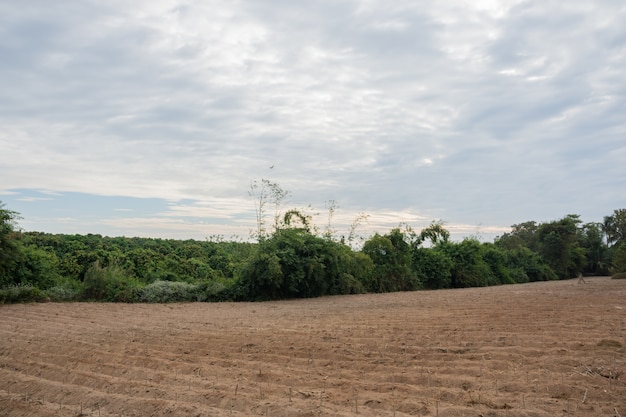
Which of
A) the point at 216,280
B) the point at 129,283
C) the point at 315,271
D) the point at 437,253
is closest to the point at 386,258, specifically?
the point at 437,253

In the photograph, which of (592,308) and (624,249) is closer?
(592,308)

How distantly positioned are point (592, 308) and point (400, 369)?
757cm

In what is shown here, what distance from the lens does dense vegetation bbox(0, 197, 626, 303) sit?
1636 cm

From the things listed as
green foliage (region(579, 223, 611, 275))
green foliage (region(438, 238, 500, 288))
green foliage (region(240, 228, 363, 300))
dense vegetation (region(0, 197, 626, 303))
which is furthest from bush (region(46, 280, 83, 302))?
green foliage (region(579, 223, 611, 275))

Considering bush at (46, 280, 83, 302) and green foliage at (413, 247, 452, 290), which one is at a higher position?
green foliage at (413, 247, 452, 290)

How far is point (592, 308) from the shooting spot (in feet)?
36.9

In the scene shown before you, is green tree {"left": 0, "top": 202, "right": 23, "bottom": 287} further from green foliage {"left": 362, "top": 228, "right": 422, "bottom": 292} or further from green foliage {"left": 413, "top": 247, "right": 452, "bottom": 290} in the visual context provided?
green foliage {"left": 413, "top": 247, "right": 452, "bottom": 290}

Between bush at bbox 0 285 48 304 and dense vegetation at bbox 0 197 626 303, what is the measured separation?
3 centimetres

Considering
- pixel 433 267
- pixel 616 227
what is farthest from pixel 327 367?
pixel 616 227

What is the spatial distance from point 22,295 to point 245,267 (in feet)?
23.2

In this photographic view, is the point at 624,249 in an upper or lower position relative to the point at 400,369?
upper

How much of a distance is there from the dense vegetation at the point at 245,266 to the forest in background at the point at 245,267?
4 centimetres

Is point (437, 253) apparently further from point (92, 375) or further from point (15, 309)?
point (92, 375)

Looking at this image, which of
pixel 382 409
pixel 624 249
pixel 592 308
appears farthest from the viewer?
pixel 624 249
